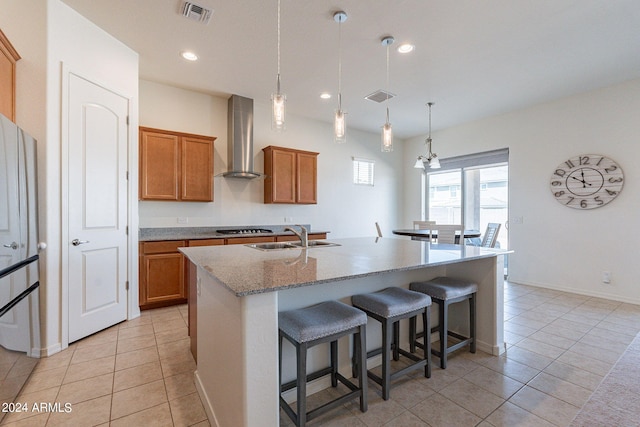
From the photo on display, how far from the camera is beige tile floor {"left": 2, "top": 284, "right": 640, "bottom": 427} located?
1.65 m

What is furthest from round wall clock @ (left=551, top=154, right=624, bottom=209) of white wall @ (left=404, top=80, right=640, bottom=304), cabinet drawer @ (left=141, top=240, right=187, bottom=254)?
cabinet drawer @ (left=141, top=240, right=187, bottom=254)

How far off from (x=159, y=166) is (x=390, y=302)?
3.31 metres

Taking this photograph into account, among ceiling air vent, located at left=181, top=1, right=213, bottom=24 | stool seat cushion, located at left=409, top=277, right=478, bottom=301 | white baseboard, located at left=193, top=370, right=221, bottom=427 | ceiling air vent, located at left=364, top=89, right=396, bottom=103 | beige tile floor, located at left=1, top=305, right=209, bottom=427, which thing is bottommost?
beige tile floor, located at left=1, top=305, right=209, bottom=427

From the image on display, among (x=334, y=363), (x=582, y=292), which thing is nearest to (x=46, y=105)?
(x=334, y=363)

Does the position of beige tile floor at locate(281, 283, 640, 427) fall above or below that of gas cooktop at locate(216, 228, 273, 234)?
below

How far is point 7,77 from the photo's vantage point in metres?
2.24

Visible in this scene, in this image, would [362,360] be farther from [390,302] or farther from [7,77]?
[7,77]

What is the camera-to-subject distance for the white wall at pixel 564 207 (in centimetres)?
376

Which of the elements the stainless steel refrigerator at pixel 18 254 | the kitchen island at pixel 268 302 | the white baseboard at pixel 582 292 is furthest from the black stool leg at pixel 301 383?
the white baseboard at pixel 582 292

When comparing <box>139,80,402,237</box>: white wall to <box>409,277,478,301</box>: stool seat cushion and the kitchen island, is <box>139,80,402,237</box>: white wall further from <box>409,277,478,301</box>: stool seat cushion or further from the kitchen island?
<box>409,277,478,301</box>: stool seat cushion

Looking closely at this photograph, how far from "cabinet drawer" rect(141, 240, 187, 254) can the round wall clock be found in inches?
216

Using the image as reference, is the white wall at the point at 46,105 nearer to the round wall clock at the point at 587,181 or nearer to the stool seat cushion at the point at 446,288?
the stool seat cushion at the point at 446,288

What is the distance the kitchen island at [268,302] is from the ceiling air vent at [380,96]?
2675 mm

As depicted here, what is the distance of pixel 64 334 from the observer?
245 centimetres
